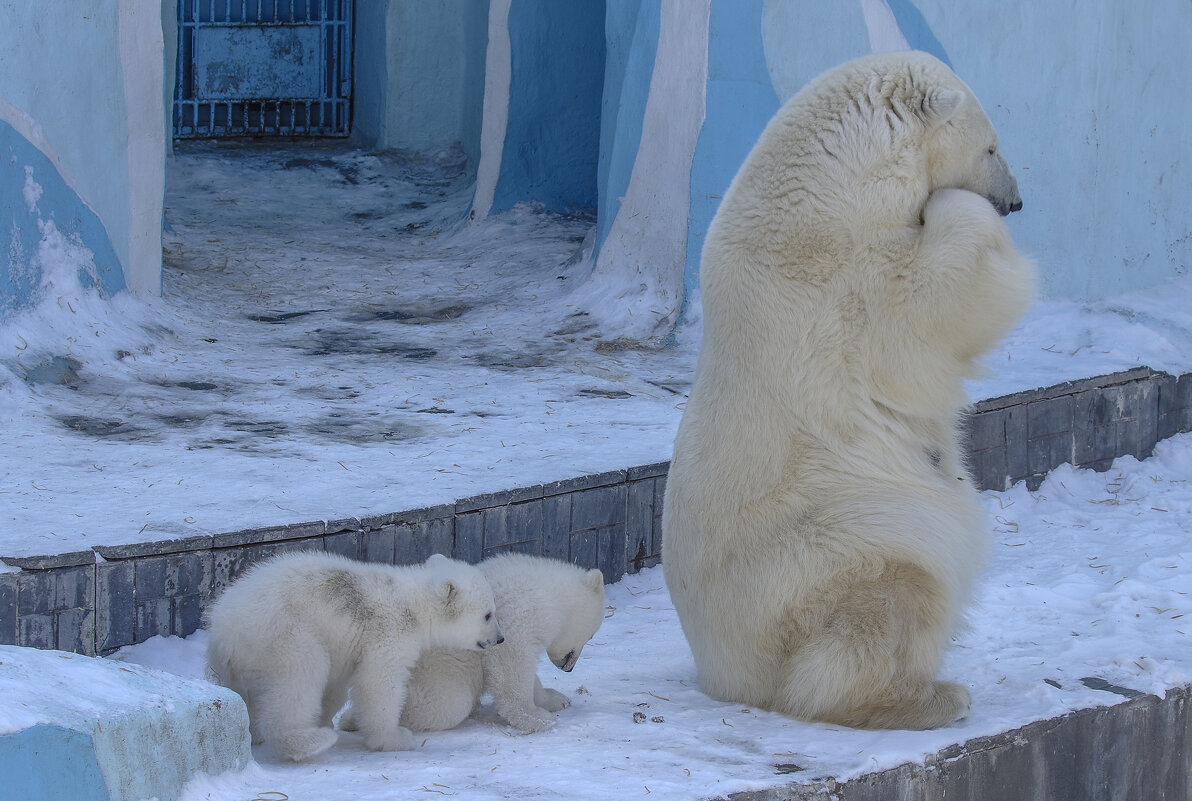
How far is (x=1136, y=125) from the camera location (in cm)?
783

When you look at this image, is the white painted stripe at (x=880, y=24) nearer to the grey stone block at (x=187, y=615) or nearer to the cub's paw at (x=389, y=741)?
the grey stone block at (x=187, y=615)

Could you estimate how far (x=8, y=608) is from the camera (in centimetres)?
346

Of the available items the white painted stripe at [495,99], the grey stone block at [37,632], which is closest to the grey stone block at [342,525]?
the grey stone block at [37,632]

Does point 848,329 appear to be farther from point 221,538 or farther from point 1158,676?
point 221,538

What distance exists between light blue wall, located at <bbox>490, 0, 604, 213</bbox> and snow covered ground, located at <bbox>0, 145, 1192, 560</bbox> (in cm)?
30

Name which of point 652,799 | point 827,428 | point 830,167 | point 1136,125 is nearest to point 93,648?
point 652,799

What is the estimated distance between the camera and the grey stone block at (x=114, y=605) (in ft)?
11.9

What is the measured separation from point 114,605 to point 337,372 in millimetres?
2958

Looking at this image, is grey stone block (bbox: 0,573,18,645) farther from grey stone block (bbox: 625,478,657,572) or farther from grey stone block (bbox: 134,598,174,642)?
grey stone block (bbox: 625,478,657,572)

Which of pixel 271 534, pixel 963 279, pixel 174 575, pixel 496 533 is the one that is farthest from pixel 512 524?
pixel 963 279

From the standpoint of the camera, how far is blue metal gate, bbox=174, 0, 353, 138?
1351 cm

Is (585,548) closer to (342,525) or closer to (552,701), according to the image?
(342,525)

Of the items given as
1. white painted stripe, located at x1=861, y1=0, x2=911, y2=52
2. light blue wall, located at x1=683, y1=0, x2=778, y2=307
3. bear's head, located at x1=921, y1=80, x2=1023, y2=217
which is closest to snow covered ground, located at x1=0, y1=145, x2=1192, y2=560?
light blue wall, located at x1=683, y1=0, x2=778, y2=307

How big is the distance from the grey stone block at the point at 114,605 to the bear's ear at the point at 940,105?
8.06ft
